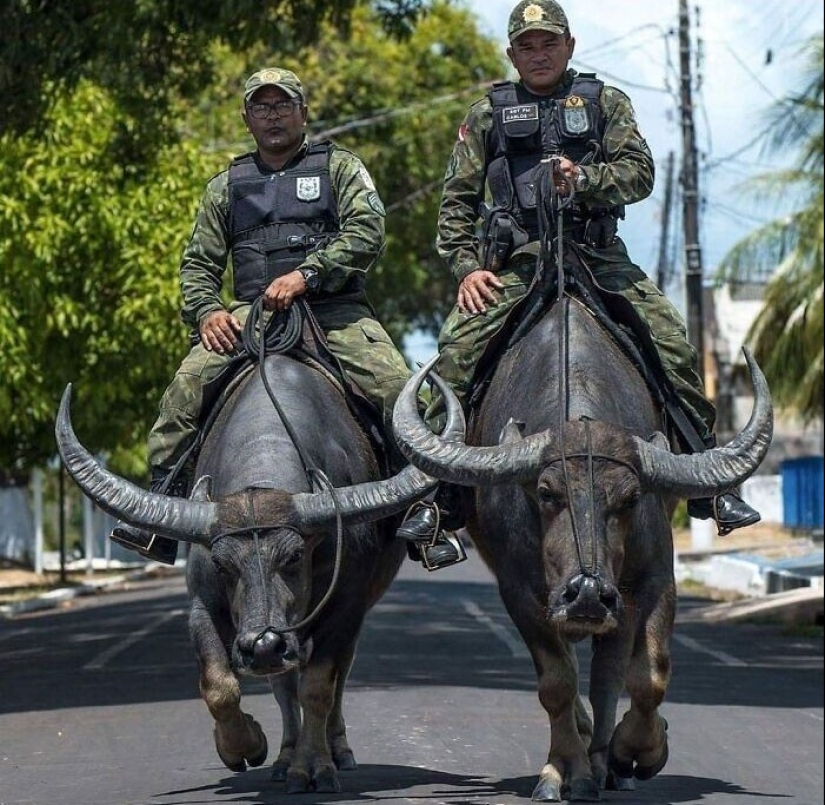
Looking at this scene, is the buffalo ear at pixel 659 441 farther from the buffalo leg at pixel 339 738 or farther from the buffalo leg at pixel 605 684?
the buffalo leg at pixel 339 738

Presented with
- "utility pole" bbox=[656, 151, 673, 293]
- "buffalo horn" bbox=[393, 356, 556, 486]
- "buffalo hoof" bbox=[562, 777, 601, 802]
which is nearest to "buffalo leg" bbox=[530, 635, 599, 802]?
"buffalo hoof" bbox=[562, 777, 601, 802]

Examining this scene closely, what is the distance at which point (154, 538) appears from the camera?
10.4m

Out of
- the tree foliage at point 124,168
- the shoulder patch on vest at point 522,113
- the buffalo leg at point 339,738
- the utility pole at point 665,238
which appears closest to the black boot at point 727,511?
the buffalo leg at point 339,738

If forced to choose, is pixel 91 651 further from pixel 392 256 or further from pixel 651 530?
pixel 392 256

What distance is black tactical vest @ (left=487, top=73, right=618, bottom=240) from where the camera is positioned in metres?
10.6

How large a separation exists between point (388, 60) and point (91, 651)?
23735mm

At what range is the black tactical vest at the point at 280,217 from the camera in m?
11.0

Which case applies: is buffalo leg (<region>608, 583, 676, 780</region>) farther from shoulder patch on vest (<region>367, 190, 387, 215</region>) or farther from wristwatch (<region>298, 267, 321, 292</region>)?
shoulder patch on vest (<region>367, 190, 387, 215</region>)

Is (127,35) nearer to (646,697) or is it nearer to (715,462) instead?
(715,462)

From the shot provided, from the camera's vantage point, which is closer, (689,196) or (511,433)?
(511,433)

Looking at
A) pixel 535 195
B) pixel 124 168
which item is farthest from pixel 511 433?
pixel 124 168

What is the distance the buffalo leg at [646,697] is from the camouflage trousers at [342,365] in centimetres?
183

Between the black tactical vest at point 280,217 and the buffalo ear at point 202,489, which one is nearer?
the buffalo ear at point 202,489

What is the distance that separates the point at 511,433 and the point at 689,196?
27.6 m
